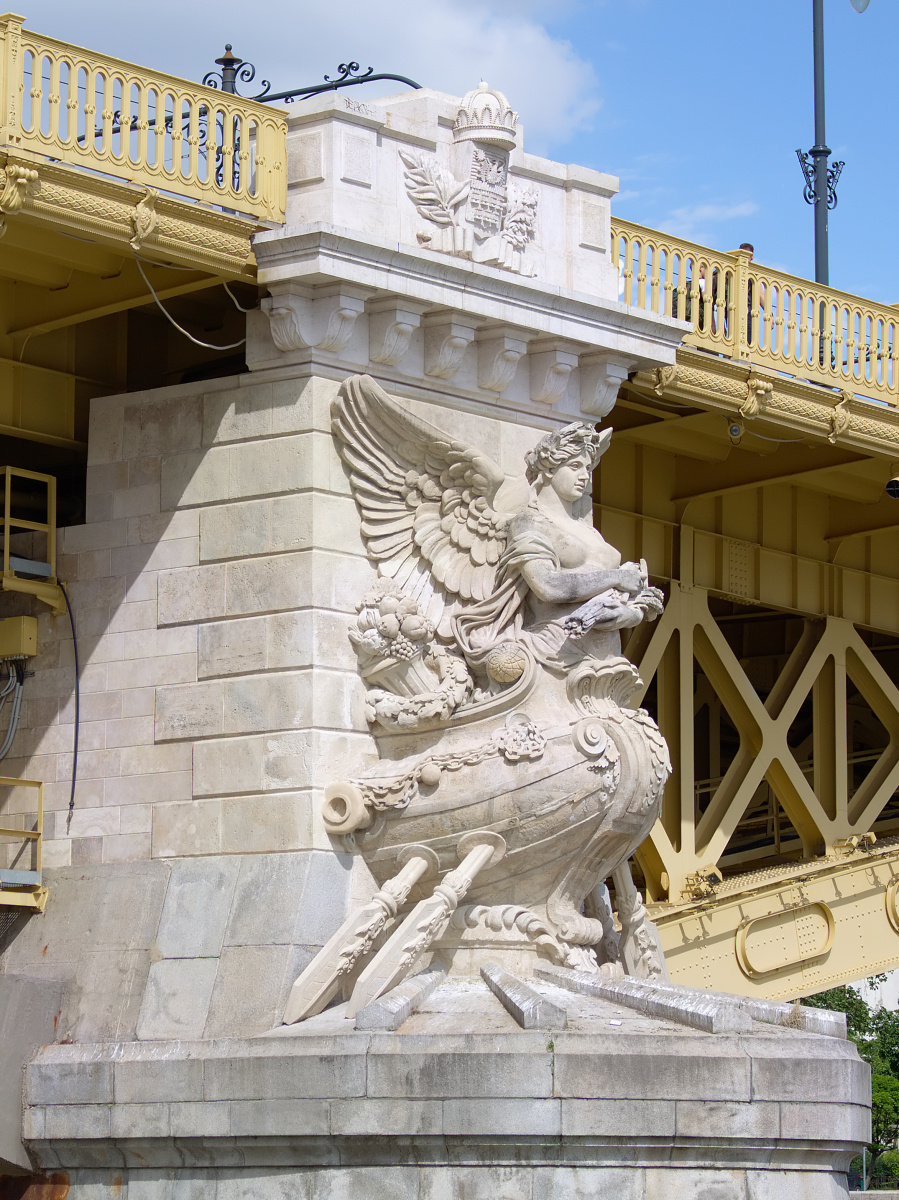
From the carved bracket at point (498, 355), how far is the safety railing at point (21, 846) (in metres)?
5.38

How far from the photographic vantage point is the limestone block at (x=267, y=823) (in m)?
18.4

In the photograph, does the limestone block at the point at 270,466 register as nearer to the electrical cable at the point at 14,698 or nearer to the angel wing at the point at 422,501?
the angel wing at the point at 422,501

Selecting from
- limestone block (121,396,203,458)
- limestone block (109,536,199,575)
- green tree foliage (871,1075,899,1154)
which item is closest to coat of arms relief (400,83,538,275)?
limestone block (121,396,203,458)

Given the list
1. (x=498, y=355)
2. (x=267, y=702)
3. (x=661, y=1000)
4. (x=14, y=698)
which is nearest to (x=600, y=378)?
(x=498, y=355)

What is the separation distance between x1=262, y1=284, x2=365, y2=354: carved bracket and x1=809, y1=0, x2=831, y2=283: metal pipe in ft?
50.0

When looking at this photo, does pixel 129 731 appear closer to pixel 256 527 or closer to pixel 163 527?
pixel 163 527

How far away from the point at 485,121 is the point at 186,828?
668 centimetres

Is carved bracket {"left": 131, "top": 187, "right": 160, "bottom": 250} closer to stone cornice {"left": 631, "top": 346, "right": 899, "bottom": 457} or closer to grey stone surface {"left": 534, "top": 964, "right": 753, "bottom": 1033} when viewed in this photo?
stone cornice {"left": 631, "top": 346, "right": 899, "bottom": 457}

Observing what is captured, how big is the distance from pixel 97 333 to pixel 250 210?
3380 mm

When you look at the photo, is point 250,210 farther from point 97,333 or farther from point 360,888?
point 360,888

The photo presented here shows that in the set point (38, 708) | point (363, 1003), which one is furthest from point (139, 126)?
point (363, 1003)

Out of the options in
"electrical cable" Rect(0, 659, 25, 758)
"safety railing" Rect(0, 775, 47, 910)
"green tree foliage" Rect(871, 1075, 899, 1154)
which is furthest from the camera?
"green tree foliage" Rect(871, 1075, 899, 1154)

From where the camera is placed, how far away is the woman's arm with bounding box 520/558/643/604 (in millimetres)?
18750

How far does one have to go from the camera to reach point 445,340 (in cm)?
1973
